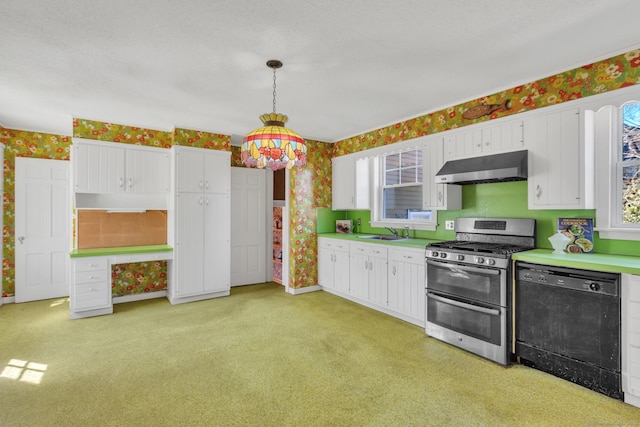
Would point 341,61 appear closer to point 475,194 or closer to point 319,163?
point 475,194

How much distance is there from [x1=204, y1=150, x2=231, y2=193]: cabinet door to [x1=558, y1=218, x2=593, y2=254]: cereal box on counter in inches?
165

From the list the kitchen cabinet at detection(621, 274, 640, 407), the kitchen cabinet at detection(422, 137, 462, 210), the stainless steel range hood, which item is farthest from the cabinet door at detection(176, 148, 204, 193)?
the kitchen cabinet at detection(621, 274, 640, 407)

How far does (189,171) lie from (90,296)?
2.00 metres

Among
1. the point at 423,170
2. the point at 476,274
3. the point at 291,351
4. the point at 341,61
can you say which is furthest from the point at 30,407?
the point at 423,170

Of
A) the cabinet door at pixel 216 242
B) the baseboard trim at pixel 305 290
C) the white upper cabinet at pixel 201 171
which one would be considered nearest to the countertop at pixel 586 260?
the baseboard trim at pixel 305 290

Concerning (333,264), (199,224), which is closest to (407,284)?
(333,264)

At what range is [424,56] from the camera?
8.45ft

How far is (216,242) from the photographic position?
4.86m

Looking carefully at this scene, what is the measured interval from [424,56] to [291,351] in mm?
2836

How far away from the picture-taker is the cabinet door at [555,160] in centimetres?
274

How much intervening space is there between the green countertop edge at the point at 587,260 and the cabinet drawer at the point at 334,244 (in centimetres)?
237

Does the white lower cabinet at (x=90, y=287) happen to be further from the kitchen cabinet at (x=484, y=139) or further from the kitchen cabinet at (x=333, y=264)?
the kitchen cabinet at (x=484, y=139)

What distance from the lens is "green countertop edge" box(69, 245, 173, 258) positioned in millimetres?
3987

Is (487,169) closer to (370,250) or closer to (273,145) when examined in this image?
(370,250)
